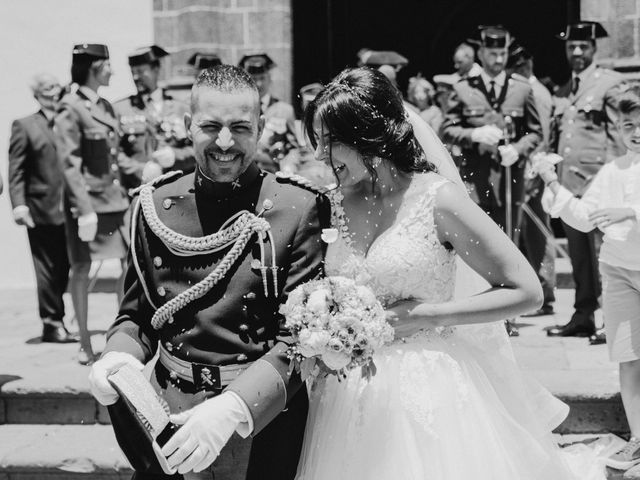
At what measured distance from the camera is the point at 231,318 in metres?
2.67

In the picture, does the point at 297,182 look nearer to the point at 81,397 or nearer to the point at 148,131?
the point at 81,397

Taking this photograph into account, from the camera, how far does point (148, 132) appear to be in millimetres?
6570

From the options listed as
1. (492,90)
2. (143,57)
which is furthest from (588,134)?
(143,57)

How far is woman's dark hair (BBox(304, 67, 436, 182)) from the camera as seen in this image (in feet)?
9.23

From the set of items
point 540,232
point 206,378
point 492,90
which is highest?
point 492,90

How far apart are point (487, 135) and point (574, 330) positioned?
143 cm

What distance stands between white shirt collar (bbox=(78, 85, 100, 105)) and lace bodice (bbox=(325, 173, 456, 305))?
11.8ft

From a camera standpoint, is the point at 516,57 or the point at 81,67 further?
the point at 516,57

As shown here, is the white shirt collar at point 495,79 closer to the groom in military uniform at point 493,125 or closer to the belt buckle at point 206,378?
the groom in military uniform at point 493,125

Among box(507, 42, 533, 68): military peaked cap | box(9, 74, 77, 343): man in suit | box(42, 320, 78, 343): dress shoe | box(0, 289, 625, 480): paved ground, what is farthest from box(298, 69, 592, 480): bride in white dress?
box(507, 42, 533, 68): military peaked cap

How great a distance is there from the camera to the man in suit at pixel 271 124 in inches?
264

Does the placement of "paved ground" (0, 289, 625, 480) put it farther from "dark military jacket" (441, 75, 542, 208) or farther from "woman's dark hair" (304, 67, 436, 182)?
"woman's dark hair" (304, 67, 436, 182)

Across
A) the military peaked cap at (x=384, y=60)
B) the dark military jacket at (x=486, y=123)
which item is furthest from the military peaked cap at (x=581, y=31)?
the military peaked cap at (x=384, y=60)

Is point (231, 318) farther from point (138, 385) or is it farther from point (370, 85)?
point (370, 85)
